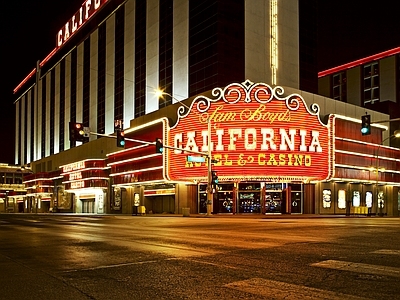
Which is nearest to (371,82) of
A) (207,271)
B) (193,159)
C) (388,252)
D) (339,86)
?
(339,86)

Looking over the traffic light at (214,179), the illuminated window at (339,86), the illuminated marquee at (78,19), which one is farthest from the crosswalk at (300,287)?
the illuminated window at (339,86)

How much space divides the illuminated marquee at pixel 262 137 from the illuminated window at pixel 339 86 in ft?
169

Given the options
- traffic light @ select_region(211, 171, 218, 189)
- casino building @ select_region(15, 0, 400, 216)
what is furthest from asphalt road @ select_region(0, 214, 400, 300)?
traffic light @ select_region(211, 171, 218, 189)

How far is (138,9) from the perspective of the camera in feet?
233

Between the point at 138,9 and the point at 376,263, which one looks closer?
the point at 376,263

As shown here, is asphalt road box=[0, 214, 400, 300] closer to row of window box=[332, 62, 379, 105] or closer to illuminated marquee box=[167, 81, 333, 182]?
illuminated marquee box=[167, 81, 333, 182]

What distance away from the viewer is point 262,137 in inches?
1825

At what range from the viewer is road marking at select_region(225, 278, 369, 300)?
7.27 meters

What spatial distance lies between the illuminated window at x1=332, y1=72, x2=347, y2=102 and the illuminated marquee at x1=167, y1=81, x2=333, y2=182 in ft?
169

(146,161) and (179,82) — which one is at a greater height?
(179,82)

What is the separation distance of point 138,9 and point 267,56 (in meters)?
23.5

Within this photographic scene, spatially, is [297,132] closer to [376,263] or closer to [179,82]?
[179,82]

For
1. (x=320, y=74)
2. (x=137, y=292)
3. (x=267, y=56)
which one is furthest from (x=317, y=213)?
(x=320, y=74)

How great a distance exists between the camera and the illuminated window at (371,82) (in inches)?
3536
